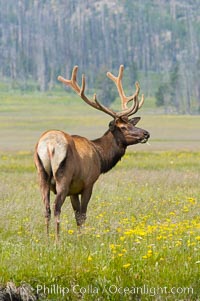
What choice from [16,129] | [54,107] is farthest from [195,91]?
[16,129]

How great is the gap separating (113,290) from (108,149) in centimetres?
423

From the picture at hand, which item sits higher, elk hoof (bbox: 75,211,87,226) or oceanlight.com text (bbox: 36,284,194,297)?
elk hoof (bbox: 75,211,87,226)

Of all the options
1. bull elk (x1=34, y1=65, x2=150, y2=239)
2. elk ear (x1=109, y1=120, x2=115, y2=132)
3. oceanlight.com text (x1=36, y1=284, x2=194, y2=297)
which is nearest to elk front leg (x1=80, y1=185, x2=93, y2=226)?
bull elk (x1=34, y1=65, x2=150, y2=239)

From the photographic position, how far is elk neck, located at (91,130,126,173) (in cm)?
1306

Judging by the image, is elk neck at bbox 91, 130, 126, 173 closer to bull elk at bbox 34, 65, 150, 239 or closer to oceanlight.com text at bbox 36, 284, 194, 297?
bull elk at bbox 34, 65, 150, 239

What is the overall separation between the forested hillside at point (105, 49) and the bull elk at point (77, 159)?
A: 10984 cm

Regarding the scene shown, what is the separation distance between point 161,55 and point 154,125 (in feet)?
322

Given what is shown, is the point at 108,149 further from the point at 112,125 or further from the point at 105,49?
the point at 105,49

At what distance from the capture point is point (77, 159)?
11844 mm

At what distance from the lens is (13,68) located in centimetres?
15175

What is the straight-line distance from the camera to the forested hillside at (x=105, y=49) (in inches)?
5625

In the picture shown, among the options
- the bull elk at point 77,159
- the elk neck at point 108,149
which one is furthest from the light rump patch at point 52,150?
the elk neck at point 108,149

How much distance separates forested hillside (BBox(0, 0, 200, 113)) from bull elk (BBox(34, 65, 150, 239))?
360ft

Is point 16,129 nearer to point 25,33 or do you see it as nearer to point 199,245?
point 199,245
